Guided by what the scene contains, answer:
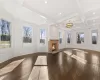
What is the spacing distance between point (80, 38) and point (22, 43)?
9.51 meters

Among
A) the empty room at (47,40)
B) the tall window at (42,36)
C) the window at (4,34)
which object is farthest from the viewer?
the tall window at (42,36)

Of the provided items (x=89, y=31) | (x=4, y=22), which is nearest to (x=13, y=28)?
(x=4, y=22)

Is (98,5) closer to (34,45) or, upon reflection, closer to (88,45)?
(34,45)

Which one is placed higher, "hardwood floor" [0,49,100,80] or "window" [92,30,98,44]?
"window" [92,30,98,44]

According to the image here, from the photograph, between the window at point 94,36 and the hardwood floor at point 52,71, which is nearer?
the hardwood floor at point 52,71

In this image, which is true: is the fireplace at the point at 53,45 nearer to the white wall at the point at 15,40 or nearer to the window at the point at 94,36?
the white wall at the point at 15,40

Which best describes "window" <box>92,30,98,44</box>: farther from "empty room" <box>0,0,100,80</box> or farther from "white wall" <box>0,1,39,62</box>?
"white wall" <box>0,1,39,62</box>

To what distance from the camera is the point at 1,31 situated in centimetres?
526

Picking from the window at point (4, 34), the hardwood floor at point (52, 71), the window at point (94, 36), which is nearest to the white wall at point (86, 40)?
the window at point (94, 36)

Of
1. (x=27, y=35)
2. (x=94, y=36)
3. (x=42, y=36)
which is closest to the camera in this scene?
(x=27, y=35)

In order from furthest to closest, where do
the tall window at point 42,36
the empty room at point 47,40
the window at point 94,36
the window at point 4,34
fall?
the window at point 94,36, the tall window at point 42,36, the window at point 4,34, the empty room at point 47,40

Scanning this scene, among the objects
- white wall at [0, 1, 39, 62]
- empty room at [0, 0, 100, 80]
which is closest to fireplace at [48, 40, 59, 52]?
empty room at [0, 0, 100, 80]

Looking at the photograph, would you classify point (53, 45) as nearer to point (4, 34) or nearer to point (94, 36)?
point (4, 34)

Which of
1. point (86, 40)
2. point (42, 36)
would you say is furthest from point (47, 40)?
point (86, 40)
